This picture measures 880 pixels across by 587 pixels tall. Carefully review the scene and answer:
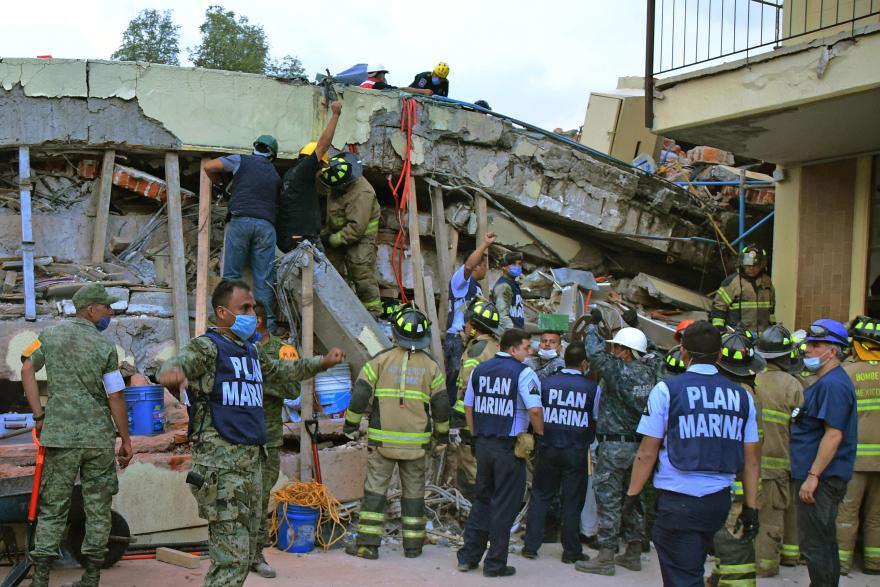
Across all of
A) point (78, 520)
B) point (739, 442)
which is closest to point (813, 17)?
point (739, 442)

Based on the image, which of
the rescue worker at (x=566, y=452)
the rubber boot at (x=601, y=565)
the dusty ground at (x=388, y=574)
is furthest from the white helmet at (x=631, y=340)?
the dusty ground at (x=388, y=574)

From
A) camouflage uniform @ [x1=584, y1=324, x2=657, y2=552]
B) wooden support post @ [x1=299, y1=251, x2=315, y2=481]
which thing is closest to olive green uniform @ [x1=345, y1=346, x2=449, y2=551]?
wooden support post @ [x1=299, y1=251, x2=315, y2=481]

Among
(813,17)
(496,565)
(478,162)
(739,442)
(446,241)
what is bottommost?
(496,565)

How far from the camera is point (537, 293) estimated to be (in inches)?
443

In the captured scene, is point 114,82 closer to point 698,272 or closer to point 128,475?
point 128,475

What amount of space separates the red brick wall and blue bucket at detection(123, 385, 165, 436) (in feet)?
24.0

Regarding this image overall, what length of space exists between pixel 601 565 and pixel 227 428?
3.37 m

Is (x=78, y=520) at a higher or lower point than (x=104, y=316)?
lower

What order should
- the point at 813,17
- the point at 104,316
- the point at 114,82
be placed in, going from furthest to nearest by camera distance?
1. the point at 813,17
2. the point at 114,82
3. the point at 104,316

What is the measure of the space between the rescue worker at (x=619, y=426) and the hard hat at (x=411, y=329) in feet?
4.36

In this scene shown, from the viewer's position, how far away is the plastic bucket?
8.59m

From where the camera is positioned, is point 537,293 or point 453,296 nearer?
point 453,296

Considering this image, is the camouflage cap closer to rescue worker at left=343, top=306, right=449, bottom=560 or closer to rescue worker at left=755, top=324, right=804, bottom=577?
rescue worker at left=343, top=306, right=449, bottom=560

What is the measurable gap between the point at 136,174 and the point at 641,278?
252 inches
